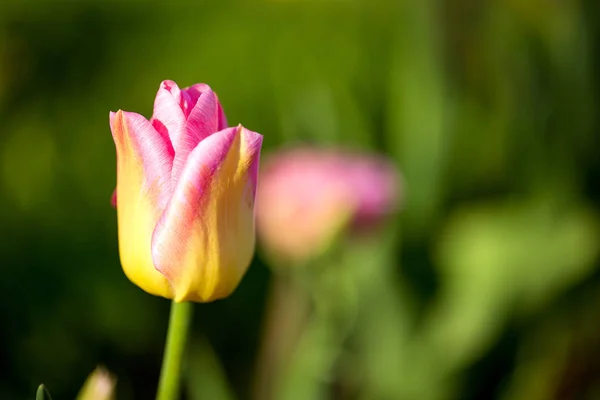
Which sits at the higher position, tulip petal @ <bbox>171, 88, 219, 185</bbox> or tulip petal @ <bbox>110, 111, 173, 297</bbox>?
tulip petal @ <bbox>171, 88, 219, 185</bbox>

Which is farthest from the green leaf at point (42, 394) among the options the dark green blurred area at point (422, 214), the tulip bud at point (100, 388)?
the dark green blurred area at point (422, 214)

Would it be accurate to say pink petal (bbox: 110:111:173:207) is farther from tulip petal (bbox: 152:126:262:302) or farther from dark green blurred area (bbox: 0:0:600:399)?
dark green blurred area (bbox: 0:0:600:399)

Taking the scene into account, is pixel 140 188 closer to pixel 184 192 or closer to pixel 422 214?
pixel 184 192

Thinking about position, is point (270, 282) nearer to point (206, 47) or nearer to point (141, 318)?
point (141, 318)

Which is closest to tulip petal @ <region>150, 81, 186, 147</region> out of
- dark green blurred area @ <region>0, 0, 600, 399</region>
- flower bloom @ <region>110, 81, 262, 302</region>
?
flower bloom @ <region>110, 81, 262, 302</region>

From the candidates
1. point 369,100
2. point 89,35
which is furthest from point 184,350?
point 89,35

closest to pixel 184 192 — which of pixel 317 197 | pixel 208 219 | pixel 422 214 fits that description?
pixel 208 219

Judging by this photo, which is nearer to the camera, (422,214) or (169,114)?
(169,114)
